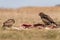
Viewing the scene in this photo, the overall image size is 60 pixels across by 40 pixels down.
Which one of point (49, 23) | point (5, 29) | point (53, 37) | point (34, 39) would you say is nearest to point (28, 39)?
point (34, 39)

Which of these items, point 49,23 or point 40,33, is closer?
point 40,33

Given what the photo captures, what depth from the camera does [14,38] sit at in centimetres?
1247

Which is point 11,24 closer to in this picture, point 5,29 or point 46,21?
point 5,29

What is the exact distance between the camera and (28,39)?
1233 cm

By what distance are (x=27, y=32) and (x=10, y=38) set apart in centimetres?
107

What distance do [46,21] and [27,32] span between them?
2565 mm

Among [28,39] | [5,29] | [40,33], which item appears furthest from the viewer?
[5,29]

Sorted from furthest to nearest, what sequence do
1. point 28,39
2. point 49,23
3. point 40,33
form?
point 49,23 → point 40,33 → point 28,39

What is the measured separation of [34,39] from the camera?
Result: 12406 mm

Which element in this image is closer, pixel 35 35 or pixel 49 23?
pixel 35 35

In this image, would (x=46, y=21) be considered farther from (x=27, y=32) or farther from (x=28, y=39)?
(x=28, y=39)

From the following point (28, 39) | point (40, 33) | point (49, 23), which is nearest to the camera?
point (28, 39)

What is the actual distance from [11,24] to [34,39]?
2983 millimetres

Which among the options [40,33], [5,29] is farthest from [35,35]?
[5,29]
